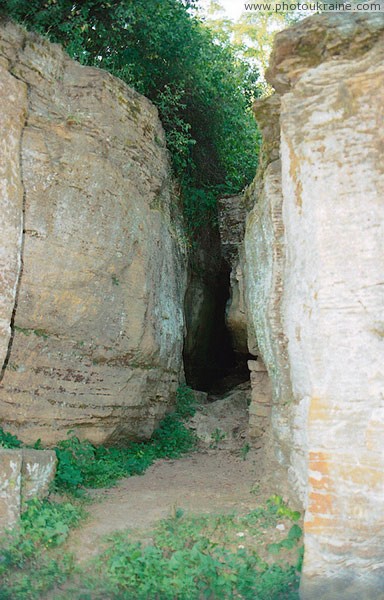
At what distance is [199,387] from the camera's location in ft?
38.1

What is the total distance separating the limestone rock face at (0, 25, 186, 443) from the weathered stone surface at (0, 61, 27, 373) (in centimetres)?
2

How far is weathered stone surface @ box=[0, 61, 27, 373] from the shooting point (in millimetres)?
5867

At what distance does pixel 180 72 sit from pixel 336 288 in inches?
261

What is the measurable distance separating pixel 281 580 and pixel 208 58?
8857mm

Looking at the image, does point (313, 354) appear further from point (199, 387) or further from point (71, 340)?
point (199, 387)

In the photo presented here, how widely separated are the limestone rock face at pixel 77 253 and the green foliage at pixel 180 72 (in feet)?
3.21

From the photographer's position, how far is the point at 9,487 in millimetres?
4727

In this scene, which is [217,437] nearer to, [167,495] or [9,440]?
[167,495]

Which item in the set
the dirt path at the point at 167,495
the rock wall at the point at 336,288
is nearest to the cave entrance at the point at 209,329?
the dirt path at the point at 167,495

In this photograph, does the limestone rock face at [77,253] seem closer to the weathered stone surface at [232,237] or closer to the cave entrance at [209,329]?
the weathered stone surface at [232,237]

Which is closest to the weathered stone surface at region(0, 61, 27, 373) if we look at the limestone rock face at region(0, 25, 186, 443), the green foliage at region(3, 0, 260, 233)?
the limestone rock face at region(0, 25, 186, 443)

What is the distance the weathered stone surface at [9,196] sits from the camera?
5867mm

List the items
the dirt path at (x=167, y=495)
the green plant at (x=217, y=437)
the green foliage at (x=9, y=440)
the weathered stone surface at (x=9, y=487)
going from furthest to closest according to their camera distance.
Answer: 1. the green plant at (x=217, y=437)
2. the green foliage at (x=9, y=440)
3. the dirt path at (x=167, y=495)
4. the weathered stone surface at (x=9, y=487)

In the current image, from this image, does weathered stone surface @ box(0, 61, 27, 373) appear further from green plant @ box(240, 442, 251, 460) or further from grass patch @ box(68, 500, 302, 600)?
green plant @ box(240, 442, 251, 460)
